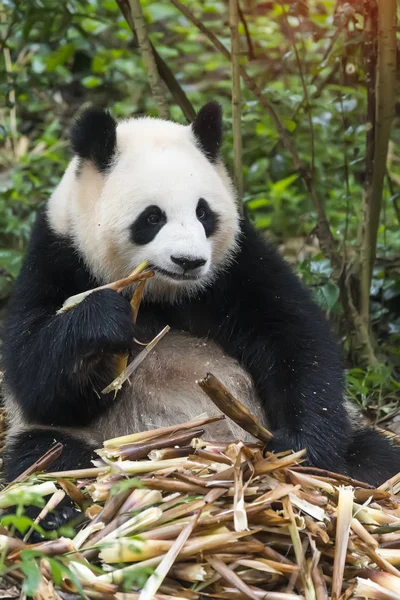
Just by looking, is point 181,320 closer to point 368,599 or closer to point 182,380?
point 182,380

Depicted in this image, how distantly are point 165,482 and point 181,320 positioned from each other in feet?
5.10

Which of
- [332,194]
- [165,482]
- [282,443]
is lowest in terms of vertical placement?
[332,194]

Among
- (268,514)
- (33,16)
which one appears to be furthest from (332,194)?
(268,514)

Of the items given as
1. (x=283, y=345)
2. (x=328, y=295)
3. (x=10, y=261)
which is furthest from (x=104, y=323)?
(x=10, y=261)

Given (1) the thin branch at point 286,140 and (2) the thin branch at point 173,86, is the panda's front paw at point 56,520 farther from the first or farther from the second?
(2) the thin branch at point 173,86

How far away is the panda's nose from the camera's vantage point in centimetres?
360

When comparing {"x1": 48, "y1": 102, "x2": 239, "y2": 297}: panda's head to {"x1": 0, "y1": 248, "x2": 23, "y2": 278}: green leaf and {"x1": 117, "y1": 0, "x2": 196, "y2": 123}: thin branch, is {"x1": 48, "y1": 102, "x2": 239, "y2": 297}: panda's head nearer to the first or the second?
{"x1": 117, "y1": 0, "x2": 196, "y2": 123}: thin branch

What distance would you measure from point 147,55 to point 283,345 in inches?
81.9

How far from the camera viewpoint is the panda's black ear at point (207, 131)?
4203mm

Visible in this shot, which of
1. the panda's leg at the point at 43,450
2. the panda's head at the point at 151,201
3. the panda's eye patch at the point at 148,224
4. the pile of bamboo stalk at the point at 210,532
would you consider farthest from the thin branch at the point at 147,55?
the pile of bamboo stalk at the point at 210,532

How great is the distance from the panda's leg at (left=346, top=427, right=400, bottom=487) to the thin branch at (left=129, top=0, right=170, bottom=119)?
230 cm

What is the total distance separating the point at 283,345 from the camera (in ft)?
13.6

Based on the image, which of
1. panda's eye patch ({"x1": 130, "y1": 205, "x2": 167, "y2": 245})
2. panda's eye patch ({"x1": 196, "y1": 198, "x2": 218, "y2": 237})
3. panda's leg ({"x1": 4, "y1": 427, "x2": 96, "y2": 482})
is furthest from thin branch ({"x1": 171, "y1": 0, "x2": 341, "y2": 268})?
panda's leg ({"x1": 4, "y1": 427, "x2": 96, "y2": 482})

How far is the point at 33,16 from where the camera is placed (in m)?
5.77
